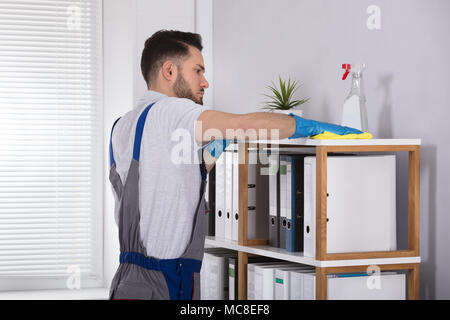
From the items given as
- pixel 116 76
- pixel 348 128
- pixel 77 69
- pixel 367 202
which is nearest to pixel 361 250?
pixel 367 202

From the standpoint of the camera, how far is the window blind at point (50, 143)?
340cm

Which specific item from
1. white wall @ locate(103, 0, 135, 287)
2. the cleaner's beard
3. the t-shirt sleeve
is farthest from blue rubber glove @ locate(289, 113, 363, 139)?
white wall @ locate(103, 0, 135, 287)

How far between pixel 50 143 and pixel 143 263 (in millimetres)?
1848

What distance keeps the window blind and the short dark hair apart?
60.1 inches

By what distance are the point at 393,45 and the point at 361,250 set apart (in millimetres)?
Answer: 702

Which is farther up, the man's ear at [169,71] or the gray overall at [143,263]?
the man's ear at [169,71]

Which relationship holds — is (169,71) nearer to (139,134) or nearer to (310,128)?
(139,134)

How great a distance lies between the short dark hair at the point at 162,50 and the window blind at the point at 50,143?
60.1 inches

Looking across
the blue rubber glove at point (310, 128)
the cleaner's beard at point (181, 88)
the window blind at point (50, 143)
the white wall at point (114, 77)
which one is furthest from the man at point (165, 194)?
the window blind at point (50, 143)

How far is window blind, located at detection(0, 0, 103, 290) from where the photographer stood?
11.2 ft

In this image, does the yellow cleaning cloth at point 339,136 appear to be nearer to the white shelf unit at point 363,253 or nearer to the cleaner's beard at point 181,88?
the white shelf unit at point 363,253

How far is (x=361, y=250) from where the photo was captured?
6.28ft

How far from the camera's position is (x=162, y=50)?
2008 mm

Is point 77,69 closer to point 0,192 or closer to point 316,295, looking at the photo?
point 0,192
